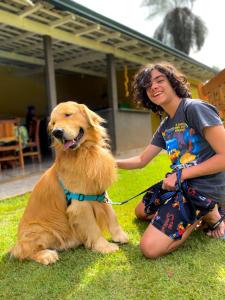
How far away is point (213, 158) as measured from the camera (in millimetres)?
2713

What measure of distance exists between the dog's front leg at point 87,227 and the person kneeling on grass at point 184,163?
1.17ft

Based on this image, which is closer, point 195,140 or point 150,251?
point 150,251

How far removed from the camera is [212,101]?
4539mm

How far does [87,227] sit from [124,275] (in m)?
0.58

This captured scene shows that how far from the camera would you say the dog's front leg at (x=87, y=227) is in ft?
9.49

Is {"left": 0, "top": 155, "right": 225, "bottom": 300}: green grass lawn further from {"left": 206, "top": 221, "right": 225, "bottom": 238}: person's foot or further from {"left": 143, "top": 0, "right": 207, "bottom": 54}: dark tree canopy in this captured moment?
{"left": 143, "top": 0, "right": 207, "bottom": 54}: dark tree canopy

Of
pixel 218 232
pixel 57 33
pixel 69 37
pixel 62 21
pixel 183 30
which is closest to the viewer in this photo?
pixel 218 232

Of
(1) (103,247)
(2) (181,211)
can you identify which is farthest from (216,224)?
(1) (103,247)

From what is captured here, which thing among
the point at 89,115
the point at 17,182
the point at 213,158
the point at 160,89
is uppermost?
the point at 160,89

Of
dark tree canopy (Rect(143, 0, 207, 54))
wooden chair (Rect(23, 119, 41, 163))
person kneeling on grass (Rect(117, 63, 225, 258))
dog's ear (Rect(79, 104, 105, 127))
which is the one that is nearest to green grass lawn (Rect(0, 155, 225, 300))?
person kneeling on grass (Rect(117, 63, 225, 258))

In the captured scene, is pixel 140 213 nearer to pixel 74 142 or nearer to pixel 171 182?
pixel 171 182

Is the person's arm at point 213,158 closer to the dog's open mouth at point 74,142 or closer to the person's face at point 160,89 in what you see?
the person's face at point 160,89

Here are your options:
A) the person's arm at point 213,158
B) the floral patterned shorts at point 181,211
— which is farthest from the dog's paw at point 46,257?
the person's arm at point 213,158

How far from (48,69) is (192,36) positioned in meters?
A: 26.4
